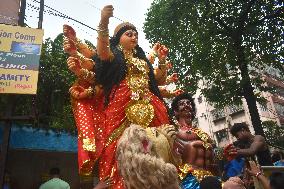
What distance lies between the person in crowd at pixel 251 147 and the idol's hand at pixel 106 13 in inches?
80.6

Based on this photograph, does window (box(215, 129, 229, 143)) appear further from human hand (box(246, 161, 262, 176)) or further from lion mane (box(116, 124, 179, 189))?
lion mane (box(116, 124, 179, 189))

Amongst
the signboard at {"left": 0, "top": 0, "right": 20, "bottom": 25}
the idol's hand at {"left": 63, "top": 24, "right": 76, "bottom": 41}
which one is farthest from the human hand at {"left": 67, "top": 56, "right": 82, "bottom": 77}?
the signboard at {"left": 0, "top": 0, "right": 20, "bottom": 25}

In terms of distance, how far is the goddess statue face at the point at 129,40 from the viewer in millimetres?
4480

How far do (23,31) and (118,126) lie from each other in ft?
17.4

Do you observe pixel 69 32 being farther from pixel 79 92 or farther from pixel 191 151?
pixel 191 151

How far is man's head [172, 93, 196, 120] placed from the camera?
4.16 metres

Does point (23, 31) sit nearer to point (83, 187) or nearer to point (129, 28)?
point (129, 28)

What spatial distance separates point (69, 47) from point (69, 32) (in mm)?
202

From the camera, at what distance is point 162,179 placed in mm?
2111

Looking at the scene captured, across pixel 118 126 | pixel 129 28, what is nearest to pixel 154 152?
pixel 118 126

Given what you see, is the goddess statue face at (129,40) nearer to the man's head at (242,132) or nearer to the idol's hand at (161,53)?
the idol's hand at (161,53)

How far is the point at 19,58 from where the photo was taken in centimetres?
796

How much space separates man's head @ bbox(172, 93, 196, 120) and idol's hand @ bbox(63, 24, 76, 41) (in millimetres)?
1488

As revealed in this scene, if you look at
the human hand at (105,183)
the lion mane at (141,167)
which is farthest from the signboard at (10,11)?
the lion mane at (141,167)
